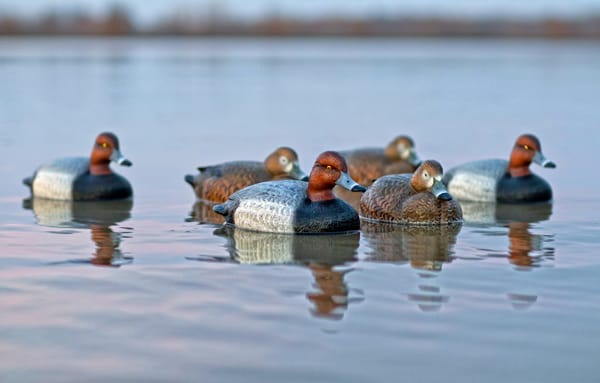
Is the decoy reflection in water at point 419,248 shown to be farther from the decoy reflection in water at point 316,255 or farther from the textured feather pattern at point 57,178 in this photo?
the textured feather pattern at point 57,178

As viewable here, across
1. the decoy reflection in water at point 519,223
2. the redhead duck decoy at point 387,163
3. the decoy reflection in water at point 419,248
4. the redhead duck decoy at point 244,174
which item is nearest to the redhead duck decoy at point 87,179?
the redhead duck decoy at point 244,174

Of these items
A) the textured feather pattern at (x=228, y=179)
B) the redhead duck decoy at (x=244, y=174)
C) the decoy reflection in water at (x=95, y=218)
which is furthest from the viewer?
the textured feather pattern at (x=228, y=179)

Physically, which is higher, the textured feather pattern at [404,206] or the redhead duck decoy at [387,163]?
the redhead duck decoy at [387,163]

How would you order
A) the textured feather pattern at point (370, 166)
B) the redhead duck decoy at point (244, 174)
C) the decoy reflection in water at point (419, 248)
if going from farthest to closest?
the textured feather pattern at point (370, 166), the redhead duck decoy at point (244, 174), the decoy reflection in water at point (419, 248)

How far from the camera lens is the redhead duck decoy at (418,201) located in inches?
426

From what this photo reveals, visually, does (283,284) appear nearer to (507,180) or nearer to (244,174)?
(244,174)

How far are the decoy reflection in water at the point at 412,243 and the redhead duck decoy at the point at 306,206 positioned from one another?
1.04 feet

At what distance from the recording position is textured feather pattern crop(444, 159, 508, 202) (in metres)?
12.7

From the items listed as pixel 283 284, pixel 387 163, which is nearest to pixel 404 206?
pixel 283 284

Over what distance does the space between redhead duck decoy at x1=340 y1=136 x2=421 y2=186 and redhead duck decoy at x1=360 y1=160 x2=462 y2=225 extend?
2.53 meters

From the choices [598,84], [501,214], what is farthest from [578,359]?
[598,84]

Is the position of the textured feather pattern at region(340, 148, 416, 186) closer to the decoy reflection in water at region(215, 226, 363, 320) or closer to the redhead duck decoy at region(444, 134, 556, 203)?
the redhead duck decoy at region(444, 134, 556, 203)

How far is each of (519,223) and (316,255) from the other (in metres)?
2.76

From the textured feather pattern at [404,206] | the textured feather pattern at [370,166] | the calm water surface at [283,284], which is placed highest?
the textured feather pattern at [370,166]
